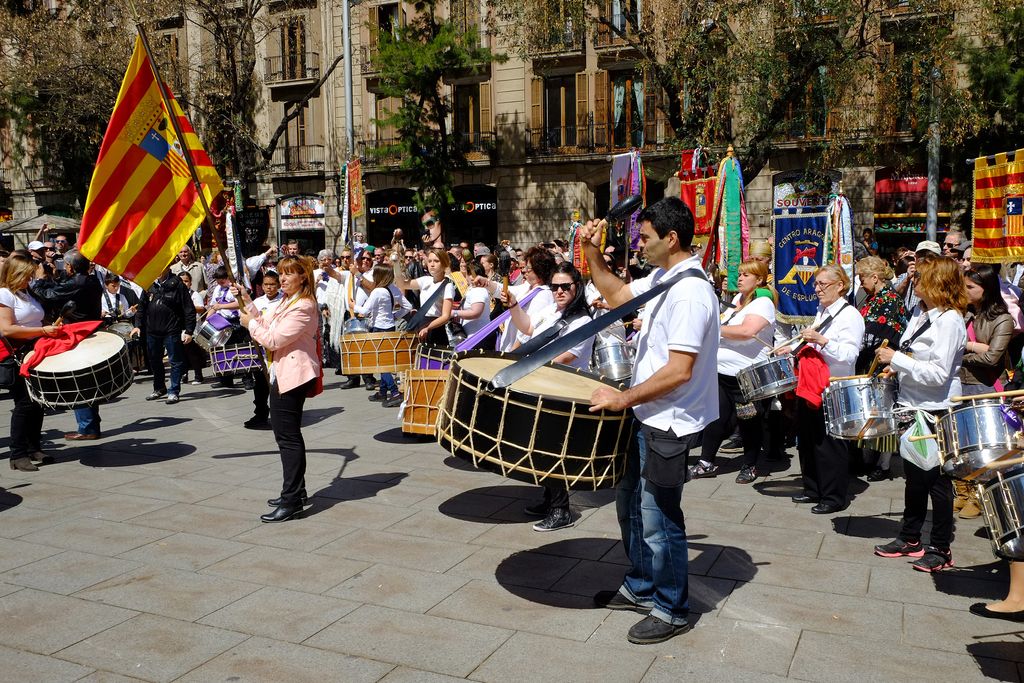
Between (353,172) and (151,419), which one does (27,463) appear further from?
(353,172)

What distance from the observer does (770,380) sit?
21.6 ft

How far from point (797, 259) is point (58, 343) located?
7682mm

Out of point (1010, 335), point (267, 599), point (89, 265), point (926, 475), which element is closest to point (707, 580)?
point (926, 475)

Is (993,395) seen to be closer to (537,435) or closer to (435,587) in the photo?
(537,435)

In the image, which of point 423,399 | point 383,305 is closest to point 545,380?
point 423,399

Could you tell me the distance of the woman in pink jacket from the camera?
6328 mm

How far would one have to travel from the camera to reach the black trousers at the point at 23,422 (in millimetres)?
8148

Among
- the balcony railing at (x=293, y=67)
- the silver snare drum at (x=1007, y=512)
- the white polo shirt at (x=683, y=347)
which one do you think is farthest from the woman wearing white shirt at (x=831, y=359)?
the balcony railing at (x=293, y=67)

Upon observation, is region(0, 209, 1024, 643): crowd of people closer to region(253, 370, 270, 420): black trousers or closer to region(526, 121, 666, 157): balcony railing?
region(253, 370, 270, 420): black trousers

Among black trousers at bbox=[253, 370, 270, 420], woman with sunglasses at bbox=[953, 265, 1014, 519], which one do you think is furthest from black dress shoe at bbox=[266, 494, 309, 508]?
woman with sunglasses at bbox=[953, 265, 1014, 519]

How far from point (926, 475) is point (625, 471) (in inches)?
79.5

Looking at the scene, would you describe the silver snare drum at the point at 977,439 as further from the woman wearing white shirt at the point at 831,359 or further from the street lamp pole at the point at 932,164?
the street lamp pole at the point at 932,164

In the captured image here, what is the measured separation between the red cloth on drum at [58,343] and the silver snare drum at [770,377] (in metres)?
5.86

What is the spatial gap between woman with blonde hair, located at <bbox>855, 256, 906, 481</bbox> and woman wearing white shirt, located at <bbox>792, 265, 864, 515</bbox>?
4.21ft
